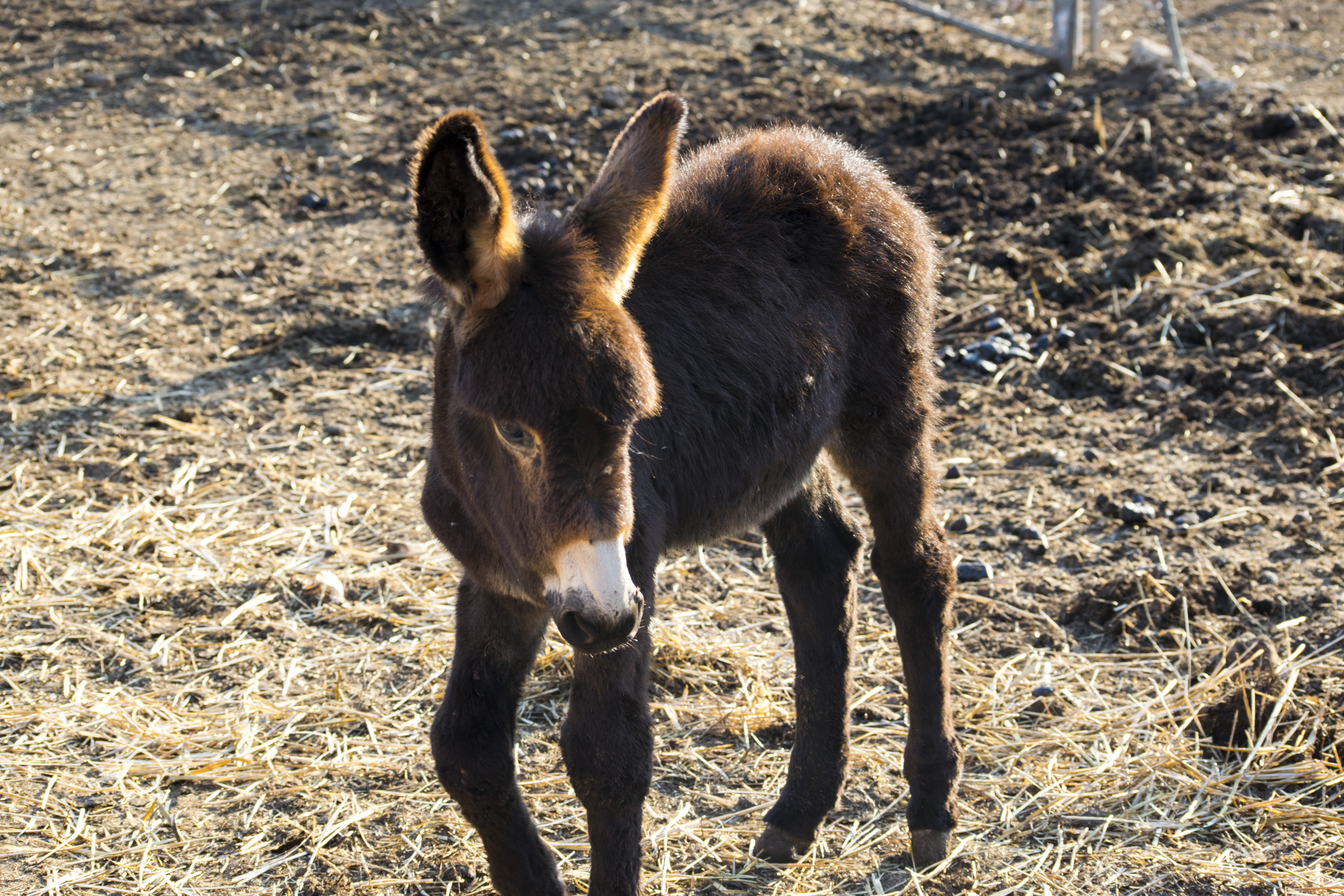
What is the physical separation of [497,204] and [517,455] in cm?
65

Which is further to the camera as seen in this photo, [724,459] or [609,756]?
[724,459]

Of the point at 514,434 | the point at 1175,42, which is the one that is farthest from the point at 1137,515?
the point at 1175,42

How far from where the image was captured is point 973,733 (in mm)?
4637

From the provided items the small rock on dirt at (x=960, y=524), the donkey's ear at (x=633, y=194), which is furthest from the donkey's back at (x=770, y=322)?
the small rock on dirt at (x=960, y=524)

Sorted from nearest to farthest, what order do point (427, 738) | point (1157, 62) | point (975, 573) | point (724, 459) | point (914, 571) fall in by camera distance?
point (724, 459) → point (914, 571) → point (427, 738) → point (975, 573) → point (1157, 62)

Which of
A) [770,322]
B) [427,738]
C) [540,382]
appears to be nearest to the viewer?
[540,382]

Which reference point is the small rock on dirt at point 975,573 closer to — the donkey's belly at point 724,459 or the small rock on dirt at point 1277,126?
the donkey's belly at point 724,459

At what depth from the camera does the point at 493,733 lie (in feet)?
11.2

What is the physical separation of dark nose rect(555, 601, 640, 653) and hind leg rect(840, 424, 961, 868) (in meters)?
1.68

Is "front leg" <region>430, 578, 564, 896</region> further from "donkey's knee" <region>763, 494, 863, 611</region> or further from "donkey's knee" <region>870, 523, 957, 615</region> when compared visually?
"donkey's knee" <region>870, 523, 957, 615</region>

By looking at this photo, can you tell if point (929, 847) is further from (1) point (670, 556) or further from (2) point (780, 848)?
(1) point (670, 556)

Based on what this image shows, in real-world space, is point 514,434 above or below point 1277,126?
above

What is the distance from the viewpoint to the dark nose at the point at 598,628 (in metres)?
2.65

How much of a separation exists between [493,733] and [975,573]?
2951 mm
